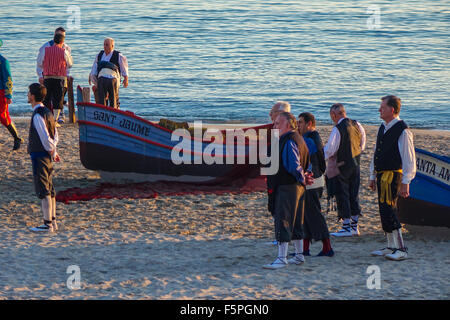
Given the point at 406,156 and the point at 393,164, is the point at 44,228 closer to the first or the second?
the point at 393,164

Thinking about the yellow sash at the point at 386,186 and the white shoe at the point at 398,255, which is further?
the white shoe at the point at 398,255

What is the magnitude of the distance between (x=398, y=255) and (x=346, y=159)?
1.43 meters

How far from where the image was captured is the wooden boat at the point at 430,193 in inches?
372

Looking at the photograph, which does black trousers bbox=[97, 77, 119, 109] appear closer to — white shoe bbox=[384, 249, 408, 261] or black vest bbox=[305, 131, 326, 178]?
black vest bbox=[305, 131, 326, 178]

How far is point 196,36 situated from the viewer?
48.0m

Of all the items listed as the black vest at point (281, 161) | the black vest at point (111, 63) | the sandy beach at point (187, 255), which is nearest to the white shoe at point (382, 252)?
the sandy beach at point (187, 255)

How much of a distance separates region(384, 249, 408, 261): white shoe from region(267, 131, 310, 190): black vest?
4.94ft

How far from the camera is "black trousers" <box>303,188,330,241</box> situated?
847 cm

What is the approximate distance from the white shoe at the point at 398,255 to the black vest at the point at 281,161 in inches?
59.3

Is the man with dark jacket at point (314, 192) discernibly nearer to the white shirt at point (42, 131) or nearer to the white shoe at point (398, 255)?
the white shoe at point (398, 255)

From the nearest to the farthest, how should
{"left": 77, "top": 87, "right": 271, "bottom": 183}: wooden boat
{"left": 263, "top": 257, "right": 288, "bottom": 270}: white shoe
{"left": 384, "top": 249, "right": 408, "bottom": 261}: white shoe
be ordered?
{"left": 263, "top": 257, "right": 288, "bottom": 270}: white shoe, {"left": 384, "top": 249, "right": 408, "bottom": 261}: white shoe, {"left": 77, "top": 87, "right": 271, "bottom": 183}: wooden boat

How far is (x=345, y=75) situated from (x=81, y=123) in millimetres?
23842

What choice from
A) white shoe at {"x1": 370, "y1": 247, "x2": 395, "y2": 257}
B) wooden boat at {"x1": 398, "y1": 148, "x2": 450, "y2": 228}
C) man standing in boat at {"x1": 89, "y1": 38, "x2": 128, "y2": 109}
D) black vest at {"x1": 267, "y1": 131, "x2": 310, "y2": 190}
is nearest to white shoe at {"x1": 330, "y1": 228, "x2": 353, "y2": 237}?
wooden boat at {"x1": 398, "y1": 148, "x2": 450, "y2": 228}

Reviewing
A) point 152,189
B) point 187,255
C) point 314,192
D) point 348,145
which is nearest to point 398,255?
point 314,192
